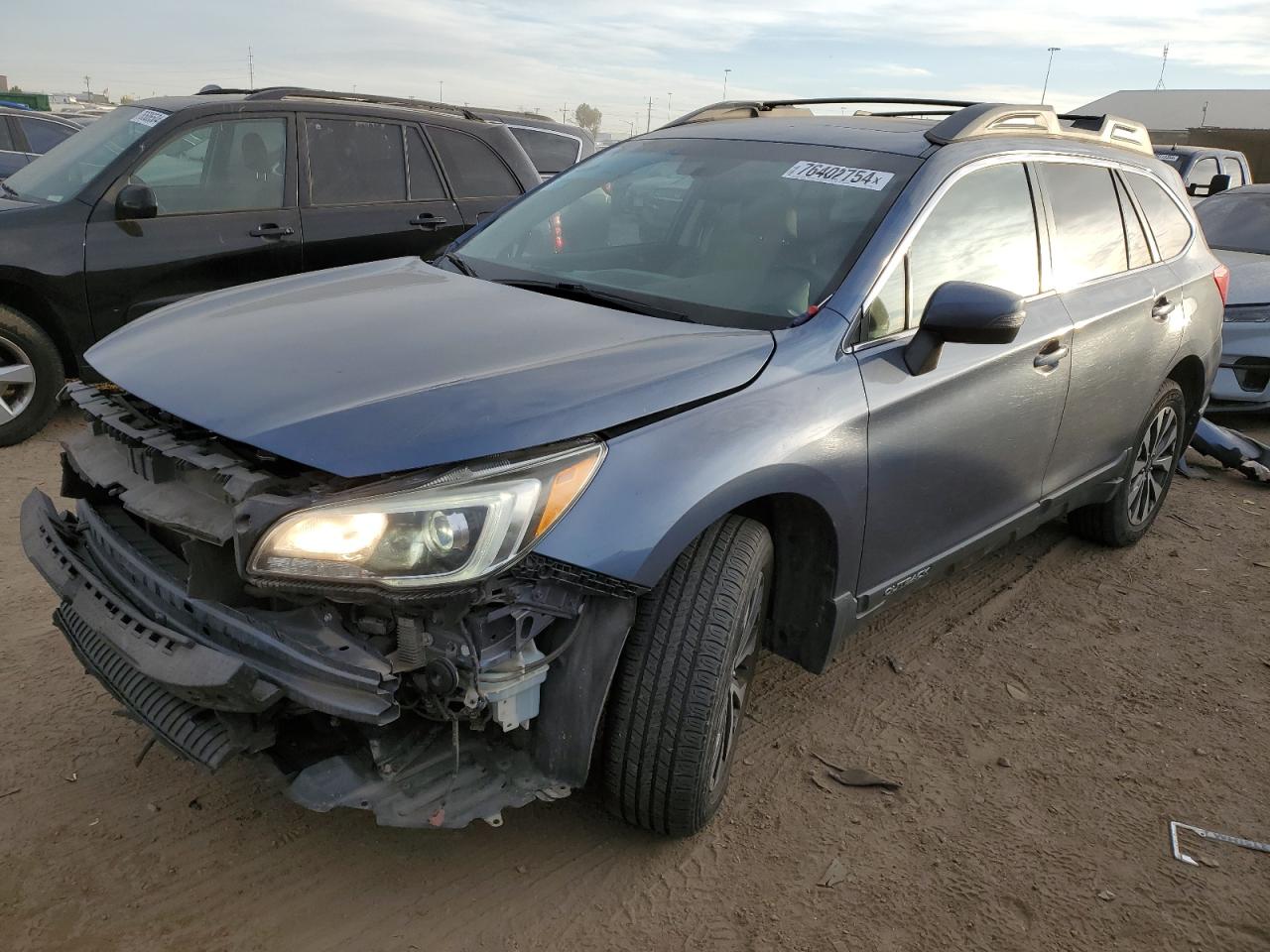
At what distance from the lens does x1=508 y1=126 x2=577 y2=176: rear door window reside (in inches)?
345

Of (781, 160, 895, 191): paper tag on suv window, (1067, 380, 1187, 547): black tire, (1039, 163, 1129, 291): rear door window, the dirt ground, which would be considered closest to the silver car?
(1067, 380, 1187, 547): black tire

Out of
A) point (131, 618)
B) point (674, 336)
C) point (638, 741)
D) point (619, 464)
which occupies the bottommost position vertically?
point (638, 741)

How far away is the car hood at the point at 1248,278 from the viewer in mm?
6980

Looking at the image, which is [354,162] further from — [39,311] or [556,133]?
[556,133]

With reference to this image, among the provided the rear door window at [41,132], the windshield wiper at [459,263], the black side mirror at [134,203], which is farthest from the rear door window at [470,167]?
the rear door window at [41,132]

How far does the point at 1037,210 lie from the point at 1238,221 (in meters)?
6.12

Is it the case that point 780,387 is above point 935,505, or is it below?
above

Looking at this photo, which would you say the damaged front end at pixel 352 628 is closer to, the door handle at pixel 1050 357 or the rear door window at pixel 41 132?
the door handle at pixel 1050 357

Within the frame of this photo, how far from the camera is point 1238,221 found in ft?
27.3

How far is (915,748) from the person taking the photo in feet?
10.2

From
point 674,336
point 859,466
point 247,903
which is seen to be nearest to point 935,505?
point 859,466

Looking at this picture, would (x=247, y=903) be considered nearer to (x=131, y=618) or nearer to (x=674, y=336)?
(x=131, y=618)

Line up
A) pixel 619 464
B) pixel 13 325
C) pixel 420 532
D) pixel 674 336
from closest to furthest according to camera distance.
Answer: pixel 420 532 → pixel 619 464 → pixel 674 336 → pixel 13 325

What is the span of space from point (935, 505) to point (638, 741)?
Result: 125 centimetres
